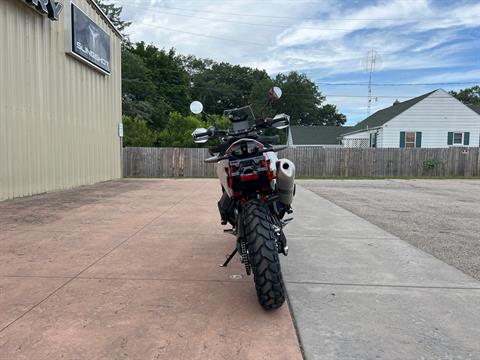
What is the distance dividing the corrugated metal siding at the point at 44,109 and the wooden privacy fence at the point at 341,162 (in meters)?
6.15

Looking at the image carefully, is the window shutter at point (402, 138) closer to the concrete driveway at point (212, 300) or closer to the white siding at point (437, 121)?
the white siding at point (437, 121)

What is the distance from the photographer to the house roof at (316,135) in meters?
35.2

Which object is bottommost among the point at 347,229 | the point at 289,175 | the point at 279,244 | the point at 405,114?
the point at 347,229

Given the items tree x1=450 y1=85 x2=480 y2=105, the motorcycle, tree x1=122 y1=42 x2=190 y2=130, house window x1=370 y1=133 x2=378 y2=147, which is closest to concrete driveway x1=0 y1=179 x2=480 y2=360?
the motorcycle

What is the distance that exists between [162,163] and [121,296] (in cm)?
1846

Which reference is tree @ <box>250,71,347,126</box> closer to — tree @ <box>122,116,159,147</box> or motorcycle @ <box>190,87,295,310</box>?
tree @ <box>122,116,159,147</box>

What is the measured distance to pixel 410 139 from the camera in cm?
2497

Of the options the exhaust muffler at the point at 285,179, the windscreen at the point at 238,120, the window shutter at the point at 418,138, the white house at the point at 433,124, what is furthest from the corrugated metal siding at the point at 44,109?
the window shutter at the point at 418,138

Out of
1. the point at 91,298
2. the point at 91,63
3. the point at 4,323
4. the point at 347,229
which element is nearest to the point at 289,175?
the point at 91,298

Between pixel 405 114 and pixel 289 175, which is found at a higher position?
pixel 405 114

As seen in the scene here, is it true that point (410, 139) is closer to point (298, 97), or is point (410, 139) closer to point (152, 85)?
point (152, 85)

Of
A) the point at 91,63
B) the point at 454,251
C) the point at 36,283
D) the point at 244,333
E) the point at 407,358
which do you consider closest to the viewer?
the point at 407,358

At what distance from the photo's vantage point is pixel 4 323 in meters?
2.63

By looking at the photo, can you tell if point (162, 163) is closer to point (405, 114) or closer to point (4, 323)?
point (405, 114)
